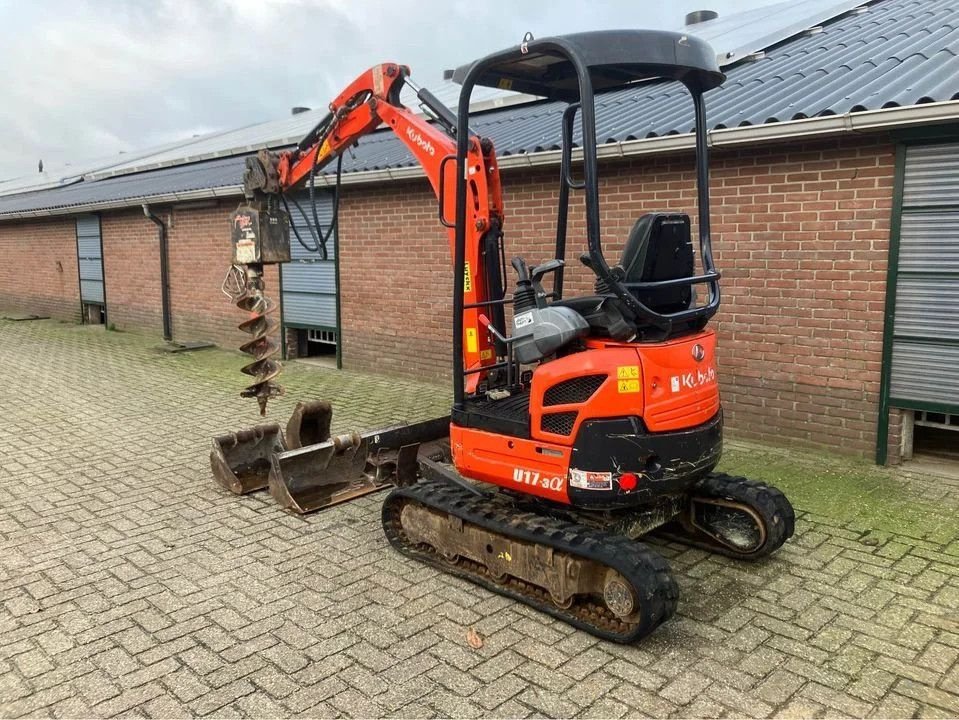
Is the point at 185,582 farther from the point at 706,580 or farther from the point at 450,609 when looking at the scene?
the point at 706,580

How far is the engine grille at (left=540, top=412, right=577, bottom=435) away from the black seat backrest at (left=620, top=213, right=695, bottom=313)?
683mm

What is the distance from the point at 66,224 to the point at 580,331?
1743cm

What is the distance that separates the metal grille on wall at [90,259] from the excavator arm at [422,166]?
1245 cm

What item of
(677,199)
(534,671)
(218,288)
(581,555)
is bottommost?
(534,671)

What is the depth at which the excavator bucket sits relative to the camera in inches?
229

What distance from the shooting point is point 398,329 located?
10188mm

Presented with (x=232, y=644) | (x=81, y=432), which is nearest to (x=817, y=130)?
(x=232, y=644)

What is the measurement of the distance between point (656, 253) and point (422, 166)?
240 cm

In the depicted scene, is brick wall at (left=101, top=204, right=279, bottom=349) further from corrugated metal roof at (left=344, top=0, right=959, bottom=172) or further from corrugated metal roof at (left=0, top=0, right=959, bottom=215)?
corrugated metal roof at (left=344, top=0, right=959, bottom=172)

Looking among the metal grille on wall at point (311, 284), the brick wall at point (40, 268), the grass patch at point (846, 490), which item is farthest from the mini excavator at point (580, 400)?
the brick wall at point (40, 268)

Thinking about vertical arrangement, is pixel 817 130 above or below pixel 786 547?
above

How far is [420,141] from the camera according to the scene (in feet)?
16.5

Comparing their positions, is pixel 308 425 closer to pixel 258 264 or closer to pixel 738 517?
pixel 258 264

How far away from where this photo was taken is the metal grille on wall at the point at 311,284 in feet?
36.6
